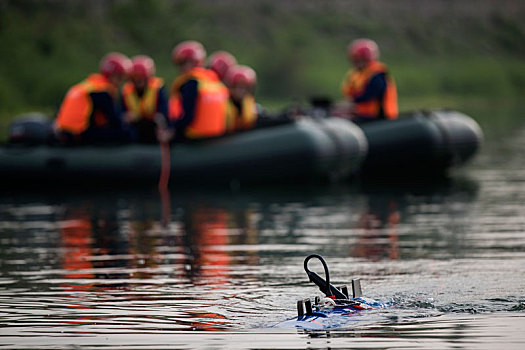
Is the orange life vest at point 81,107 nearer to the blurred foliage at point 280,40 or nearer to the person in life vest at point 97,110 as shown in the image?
the person in life vest at point 97,110

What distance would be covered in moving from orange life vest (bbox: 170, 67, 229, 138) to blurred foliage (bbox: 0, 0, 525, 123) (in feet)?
73.7

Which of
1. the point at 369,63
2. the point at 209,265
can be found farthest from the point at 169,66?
the point at 209,265

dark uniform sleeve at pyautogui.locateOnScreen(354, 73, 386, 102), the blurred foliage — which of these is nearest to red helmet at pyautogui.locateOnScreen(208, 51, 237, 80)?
dark uniform sleeve at pyautogui.locateOnScreen(354, 73, 386, 102)

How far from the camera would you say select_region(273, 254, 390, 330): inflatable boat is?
7.76 metres

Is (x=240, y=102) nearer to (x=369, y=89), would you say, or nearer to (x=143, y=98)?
(x=143, y=98)

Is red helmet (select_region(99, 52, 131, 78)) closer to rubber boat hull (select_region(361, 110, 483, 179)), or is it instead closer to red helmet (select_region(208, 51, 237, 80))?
red helmet (select_region(208, 51, 237, 80))

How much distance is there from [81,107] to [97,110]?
0.20 meters

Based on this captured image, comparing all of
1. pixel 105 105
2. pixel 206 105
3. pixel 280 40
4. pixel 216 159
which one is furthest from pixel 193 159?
pixel 280 40

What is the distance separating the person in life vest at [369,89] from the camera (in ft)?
61.2

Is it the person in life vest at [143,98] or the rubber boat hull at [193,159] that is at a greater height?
the person in life vest at [143,98]

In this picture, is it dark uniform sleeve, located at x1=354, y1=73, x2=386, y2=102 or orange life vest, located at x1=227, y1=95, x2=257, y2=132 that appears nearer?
orange life vest, located at x1=227, y1=95, x2=257, y2=132

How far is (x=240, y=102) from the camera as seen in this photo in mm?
17141

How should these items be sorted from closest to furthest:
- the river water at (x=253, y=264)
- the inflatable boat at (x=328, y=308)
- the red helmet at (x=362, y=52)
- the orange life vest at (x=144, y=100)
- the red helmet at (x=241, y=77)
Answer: the river water at (x=253, y=264) < the inflatable boat at (x=328, y=308) < the red helmet at (x=241, y=77) < the orange life vest at (x=144, y=100) < the red helmet at (x=362, y=52)

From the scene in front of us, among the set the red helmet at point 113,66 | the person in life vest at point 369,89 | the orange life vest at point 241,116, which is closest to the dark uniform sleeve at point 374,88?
the person in life vest at point 369,89
